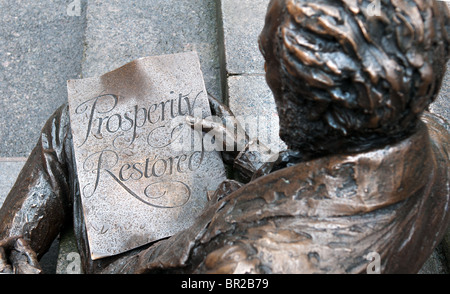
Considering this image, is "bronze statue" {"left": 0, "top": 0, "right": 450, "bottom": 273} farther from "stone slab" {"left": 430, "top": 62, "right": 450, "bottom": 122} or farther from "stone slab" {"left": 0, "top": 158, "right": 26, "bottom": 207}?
"stone slab" {"left": 0, "top": 158, "right": 26, "bottom": 207}

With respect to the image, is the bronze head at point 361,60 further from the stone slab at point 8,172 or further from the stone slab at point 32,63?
the stone slab at point 32,63

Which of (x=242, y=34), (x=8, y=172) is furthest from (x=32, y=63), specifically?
(x=242, y=34)

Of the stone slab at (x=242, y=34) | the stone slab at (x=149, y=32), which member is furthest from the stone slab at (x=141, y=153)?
the stone slab at (x=149, y=32)

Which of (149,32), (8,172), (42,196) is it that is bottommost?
(8,172)

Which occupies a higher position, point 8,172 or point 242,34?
point 242,34

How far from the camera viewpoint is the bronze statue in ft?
3.90

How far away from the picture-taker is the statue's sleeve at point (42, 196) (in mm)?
2242

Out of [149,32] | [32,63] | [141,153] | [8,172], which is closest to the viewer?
[141,153]

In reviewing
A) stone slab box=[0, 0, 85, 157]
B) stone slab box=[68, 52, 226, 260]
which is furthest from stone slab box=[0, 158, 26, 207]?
stone slab box=[68, 52, 226, 260]

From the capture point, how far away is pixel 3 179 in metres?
3.14

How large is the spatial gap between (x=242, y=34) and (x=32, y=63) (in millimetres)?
1737

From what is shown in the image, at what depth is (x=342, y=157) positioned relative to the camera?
4.41ft

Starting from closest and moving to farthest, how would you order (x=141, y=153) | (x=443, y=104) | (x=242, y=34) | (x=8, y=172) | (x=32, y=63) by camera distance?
(x=141, y=153)
(x=443, y=104)
(x=8, y=172)
(x=242, y=34)
(x=32, y=63)

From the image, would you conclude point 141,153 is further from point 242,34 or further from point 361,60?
point 361,60
